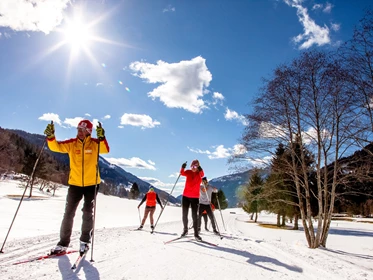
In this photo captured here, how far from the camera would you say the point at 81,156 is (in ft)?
14.2

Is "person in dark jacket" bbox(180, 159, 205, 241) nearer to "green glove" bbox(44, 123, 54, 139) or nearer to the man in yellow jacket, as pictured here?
the man in yellow jacket

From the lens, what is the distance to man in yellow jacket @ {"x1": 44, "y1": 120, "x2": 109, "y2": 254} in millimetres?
Result: 4246

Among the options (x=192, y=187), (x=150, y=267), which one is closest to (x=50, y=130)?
(x=150, y=267)

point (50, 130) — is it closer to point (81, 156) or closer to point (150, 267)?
point (81, 156)

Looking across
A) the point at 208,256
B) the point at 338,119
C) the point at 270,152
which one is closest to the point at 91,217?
the point at 208,256

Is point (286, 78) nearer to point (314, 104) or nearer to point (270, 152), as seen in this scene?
point (314, 104)

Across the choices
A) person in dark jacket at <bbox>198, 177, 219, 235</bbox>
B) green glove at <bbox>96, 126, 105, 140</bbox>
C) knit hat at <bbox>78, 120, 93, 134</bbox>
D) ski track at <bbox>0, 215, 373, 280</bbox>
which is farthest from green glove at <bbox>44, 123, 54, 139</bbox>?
person in dark jacket at <bbox>198, 177, 219, 235</bbox>

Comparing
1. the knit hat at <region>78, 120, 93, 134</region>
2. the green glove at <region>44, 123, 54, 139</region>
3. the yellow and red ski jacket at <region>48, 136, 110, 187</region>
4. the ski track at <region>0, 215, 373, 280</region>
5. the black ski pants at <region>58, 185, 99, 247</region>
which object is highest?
Answer: the knit hat at <region>78, 120, 93, 134</region>

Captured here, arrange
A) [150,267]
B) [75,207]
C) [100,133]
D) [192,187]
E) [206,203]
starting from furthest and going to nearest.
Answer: [206,203] < [192,187] < [100,133] < [75,207] < [150,267]

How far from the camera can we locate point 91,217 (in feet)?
14.1

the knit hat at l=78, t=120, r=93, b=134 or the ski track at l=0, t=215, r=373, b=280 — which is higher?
the knit hat at l=78, t=120, r=93, b=134

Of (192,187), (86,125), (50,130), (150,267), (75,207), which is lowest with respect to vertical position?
(150,267)

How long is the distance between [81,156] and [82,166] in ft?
0.62

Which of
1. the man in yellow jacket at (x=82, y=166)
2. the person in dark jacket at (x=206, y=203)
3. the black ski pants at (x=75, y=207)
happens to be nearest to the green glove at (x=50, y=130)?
the man in yellow jacket at (x=82, y=166)
